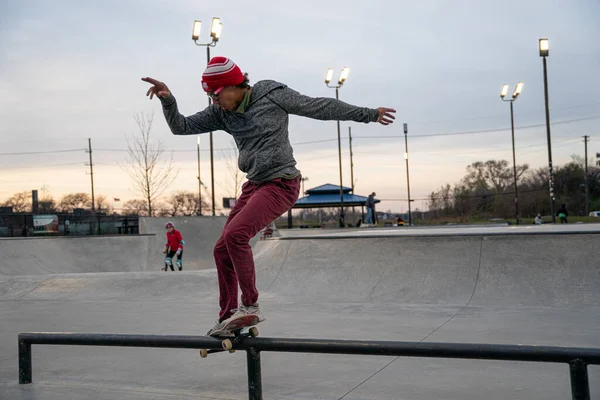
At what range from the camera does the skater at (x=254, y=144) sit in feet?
12.8

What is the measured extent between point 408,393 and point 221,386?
1.31 m

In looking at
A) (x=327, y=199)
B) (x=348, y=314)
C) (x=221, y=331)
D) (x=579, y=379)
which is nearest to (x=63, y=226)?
(x=327, y=199)

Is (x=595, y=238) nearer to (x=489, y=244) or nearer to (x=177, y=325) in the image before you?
(x=489, y=244)

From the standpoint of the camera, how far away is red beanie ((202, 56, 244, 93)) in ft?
12.8

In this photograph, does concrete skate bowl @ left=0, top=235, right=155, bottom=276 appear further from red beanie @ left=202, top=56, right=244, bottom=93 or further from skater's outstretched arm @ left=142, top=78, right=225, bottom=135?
red beanie @ left=202, top=56, right=244, bottom=93

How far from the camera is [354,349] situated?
3.63 m

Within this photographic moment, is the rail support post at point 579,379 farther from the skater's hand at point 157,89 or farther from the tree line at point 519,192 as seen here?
the tree line at point 519,192

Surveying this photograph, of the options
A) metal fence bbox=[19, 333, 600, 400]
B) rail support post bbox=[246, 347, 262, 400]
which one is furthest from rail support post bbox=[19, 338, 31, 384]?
rail support post bbox=[246, 347, 262, 400]

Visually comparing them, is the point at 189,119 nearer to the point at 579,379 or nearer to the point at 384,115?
the point at 384,115

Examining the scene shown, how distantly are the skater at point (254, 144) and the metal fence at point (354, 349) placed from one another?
0.72 feet

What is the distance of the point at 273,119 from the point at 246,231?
2.51ft

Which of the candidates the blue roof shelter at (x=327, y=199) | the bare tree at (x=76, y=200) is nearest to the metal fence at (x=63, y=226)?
the blue roof shelter at (x=327, y=199)

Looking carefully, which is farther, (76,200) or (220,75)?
(76,200)

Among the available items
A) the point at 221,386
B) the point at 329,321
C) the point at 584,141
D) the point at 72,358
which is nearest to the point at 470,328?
the point at 329,321
